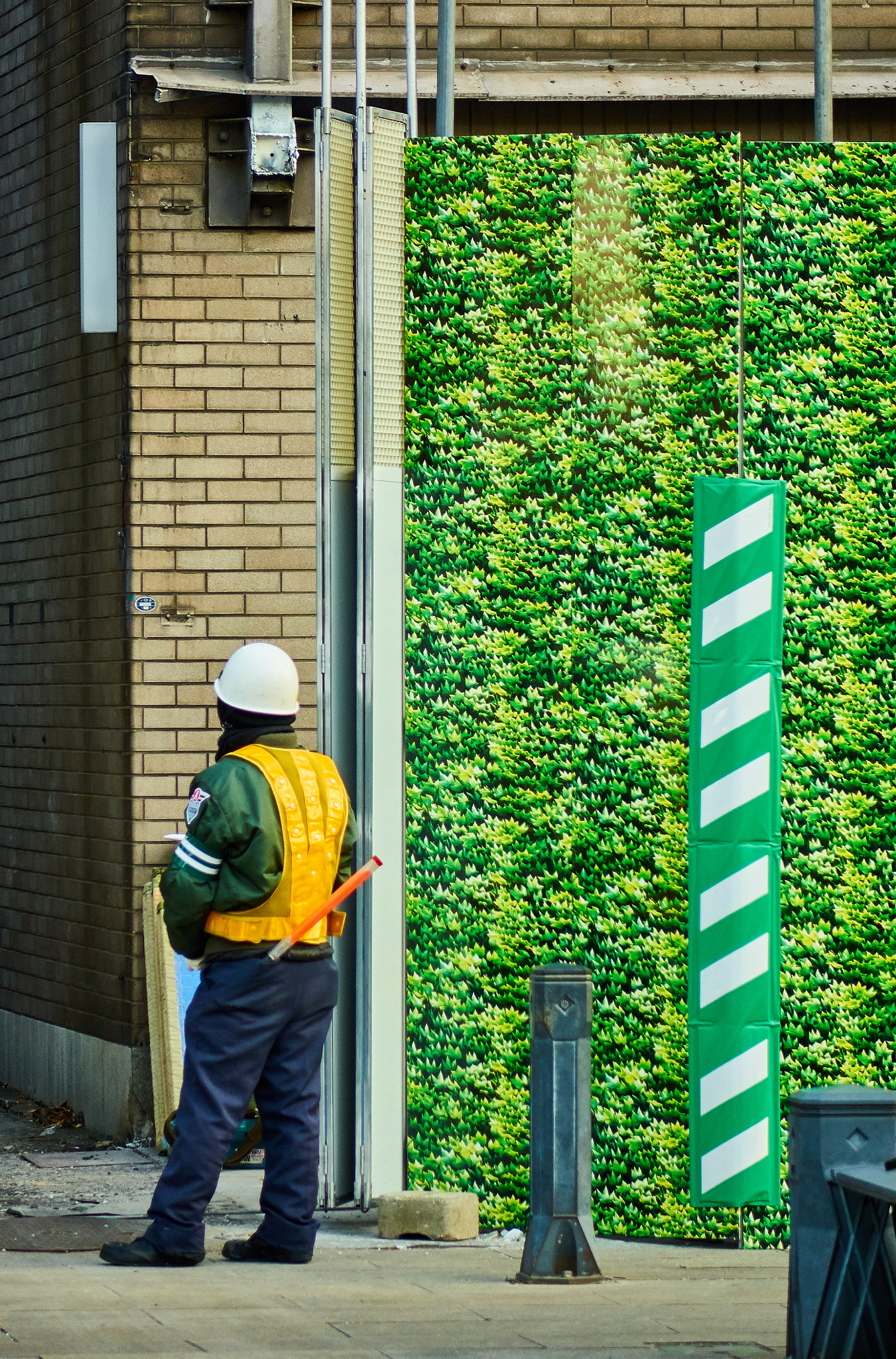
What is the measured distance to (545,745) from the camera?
23.3ft

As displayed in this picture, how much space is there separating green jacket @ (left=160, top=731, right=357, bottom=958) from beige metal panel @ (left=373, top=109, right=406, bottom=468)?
1.44m

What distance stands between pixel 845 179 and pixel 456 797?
248 cm

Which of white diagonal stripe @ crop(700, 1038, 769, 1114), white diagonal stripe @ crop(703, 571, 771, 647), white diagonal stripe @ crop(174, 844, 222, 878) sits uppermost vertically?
white diagonal stripe @ crop(703, 571, 771, 647)

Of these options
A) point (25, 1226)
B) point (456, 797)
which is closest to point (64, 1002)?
point (25, 1226)

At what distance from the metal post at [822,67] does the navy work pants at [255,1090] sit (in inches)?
149

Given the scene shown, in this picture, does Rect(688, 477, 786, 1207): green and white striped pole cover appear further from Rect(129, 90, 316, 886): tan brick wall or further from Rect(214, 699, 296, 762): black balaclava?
Rect(129, 90, 316, 886): tan brick wall

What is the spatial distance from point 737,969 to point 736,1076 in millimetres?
356

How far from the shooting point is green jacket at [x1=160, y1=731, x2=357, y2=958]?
20.6ft

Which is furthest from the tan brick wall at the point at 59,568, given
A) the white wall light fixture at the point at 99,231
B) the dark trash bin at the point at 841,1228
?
the dark trash bin at the point at 841,1228

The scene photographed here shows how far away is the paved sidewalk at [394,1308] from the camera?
5.48 m

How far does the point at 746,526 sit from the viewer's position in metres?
6.97

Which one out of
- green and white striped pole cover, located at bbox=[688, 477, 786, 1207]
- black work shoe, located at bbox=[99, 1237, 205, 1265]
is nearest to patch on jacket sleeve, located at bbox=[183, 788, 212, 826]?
black work shoe, located at bbox=[99, 1237, 205, 1265]

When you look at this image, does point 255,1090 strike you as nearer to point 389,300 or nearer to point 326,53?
point 389,300

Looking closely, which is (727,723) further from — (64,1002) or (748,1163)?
(64,1002)
